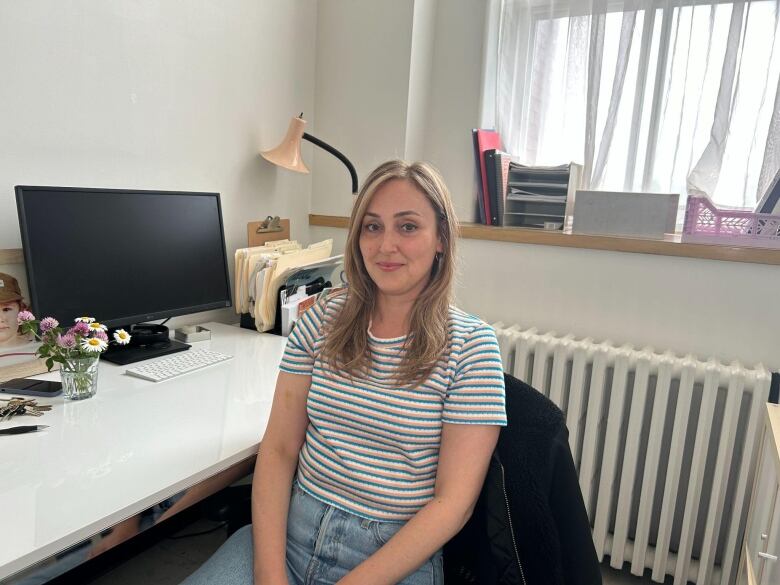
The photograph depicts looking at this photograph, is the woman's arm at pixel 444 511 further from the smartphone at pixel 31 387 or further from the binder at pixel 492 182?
the binder at pixel 492 182

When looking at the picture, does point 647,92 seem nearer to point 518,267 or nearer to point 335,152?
point 518,267

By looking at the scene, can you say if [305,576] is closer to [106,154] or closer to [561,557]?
[561,557]

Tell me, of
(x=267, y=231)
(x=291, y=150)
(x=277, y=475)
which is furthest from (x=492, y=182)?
(x=277, y=475)

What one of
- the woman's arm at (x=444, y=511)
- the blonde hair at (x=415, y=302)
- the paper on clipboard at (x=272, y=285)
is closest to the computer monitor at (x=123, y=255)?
the paper on clipboard at (x=272, y=285)

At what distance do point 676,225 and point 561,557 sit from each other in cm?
144

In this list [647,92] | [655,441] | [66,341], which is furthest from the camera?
[647,92]

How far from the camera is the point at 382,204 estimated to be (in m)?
1.12

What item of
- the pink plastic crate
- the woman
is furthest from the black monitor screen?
the pink plastic crate

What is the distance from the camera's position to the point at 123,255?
60.4 inches

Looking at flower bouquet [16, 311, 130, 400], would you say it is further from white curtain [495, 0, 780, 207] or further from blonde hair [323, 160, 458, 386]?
white curtain [495, 0, 780, 207]

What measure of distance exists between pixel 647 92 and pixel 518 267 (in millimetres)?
741

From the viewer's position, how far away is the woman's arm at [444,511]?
3.10ft

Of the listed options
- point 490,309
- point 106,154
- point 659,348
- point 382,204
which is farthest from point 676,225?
point 106,154

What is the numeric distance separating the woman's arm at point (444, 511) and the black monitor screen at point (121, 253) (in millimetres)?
961
